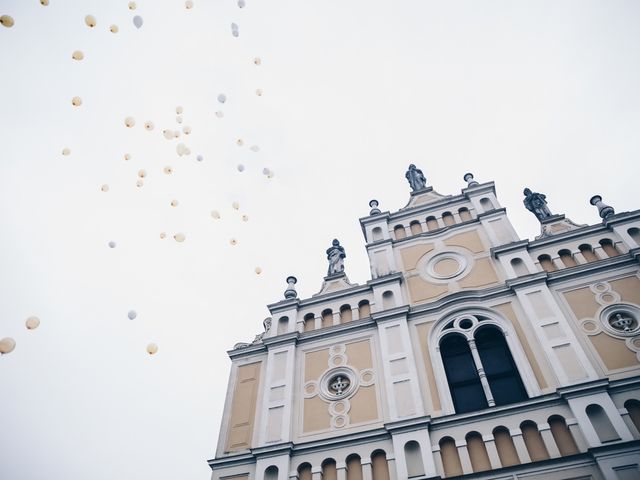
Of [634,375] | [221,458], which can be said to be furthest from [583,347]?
[221,458]

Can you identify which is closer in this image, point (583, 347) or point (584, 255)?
point (583, 347)

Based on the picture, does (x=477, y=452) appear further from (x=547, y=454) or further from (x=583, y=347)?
(x=583, y=347)

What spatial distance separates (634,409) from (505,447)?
3.47 meters

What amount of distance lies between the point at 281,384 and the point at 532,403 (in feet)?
27.1

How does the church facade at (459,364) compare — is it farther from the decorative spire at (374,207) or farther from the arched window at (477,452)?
the decorative spire at (374,207)

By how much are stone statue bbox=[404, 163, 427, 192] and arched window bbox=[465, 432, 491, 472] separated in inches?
525

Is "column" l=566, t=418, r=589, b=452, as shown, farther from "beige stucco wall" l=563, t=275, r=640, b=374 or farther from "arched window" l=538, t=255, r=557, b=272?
"arched window" l=538, t=255, r=557, b=272

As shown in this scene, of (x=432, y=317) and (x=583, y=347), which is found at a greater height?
(x=432, y=317)

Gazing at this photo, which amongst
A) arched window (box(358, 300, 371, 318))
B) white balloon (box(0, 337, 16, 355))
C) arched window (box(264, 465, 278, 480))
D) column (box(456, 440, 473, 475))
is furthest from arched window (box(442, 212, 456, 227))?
white balloon (box(0, 337, 16, 355))

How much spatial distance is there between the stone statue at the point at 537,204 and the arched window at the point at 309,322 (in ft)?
34.8

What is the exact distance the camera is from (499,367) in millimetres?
14352

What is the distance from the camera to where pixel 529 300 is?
49.9 ft

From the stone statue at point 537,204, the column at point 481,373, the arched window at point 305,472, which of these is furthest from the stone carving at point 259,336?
the stone statue at point 537,204

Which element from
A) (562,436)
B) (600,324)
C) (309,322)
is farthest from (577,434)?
(309,322)
